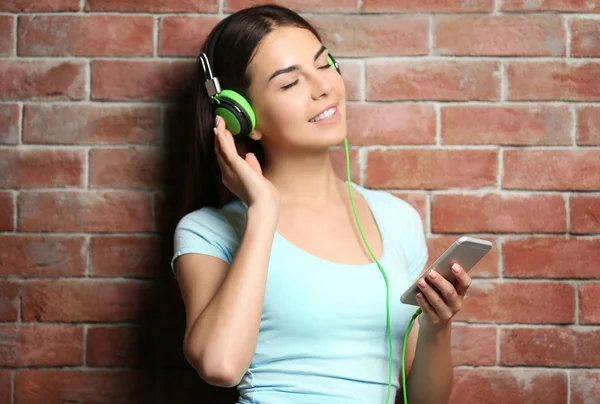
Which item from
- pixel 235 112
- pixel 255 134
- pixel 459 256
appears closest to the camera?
pixel 459 256

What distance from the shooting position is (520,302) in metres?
1.77

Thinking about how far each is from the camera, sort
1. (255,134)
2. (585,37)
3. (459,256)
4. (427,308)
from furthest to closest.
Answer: (585,37) → (255,134) → (427,308) → (459,256)

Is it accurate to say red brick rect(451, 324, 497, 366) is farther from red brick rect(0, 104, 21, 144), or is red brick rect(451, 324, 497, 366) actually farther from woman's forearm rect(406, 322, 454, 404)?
red brick rect(0, 104, 21, 144)

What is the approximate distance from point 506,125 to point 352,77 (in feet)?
1.42

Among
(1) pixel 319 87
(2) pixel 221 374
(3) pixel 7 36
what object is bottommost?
(2) pixel 221 374

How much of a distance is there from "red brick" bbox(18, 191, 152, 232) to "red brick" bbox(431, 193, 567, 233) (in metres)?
0.86

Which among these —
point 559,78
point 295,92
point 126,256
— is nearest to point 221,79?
point 295,92

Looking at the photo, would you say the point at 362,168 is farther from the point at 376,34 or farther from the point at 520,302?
the point at 520,302

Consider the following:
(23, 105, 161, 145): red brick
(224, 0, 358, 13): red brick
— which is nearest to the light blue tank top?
(23, 105, 161, 145): red brick

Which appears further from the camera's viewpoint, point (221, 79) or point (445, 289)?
point (221, 79)

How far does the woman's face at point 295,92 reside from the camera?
1477mm

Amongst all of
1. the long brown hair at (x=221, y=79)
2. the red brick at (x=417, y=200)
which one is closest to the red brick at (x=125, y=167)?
the long brown hair at (x=221, y=79)

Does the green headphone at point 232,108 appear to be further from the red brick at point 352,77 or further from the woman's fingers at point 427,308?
the woman's fingers at point 427,308

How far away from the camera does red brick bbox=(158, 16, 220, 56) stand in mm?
1769
